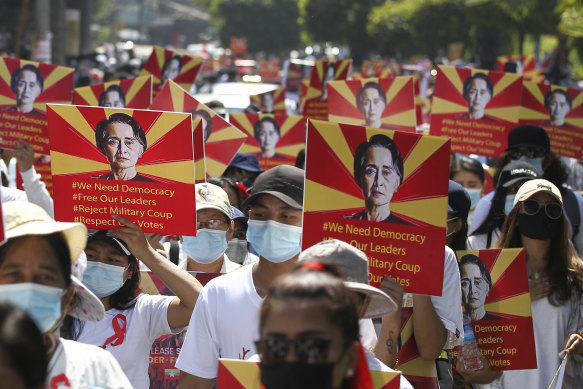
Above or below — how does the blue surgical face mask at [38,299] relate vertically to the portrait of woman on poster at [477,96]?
below

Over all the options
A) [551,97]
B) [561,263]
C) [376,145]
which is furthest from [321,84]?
[376,145]

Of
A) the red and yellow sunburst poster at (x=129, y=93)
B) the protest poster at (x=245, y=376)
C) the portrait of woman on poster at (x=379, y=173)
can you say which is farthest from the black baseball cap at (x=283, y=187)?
the red and yellow sunburst poster at (x=129, y=93)

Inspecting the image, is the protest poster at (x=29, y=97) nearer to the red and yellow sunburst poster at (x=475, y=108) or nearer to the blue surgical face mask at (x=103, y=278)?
the blue surgical face mask at (x=103, y=278)

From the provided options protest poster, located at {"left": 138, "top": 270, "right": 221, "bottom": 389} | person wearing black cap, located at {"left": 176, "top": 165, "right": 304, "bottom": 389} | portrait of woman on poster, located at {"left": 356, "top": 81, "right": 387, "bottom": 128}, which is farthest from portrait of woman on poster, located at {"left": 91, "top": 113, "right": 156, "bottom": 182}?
portrait of woman on poster, located at {"left": 356, "top": 81, "right": 387, "bottom": 128}

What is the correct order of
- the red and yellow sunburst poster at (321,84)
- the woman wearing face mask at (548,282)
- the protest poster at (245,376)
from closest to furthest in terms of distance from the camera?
the protest poster at (245,376)
the woman wearing face mask at (548,282)
the red and yellow sunburst poster at (321,84)

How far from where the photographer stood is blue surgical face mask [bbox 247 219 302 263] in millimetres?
4270

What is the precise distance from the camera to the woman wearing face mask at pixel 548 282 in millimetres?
5223

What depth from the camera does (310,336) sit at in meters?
2.51

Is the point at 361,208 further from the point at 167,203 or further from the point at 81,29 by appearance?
the point at 81,29

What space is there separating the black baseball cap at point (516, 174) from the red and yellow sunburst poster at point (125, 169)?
2.62 metres

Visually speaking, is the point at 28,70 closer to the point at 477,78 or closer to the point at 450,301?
the point at 477,78

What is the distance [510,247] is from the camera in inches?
217

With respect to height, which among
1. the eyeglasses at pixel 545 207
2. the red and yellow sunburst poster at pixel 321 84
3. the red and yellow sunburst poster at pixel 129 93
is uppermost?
the red and yellow sunburst poster at pixel 321 84

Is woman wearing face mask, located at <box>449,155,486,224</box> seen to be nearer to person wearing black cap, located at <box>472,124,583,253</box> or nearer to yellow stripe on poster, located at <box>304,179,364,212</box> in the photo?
person wearing black cap, located at <box>472,124,583,253</box>
